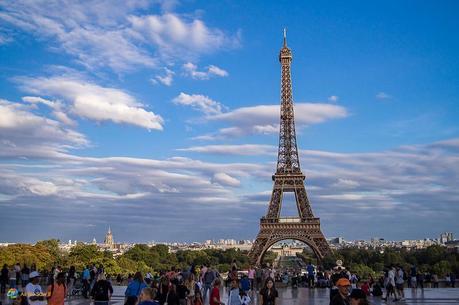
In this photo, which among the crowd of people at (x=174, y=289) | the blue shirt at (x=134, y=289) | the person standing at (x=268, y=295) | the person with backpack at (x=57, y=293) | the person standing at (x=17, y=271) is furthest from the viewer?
the person standing at (x=17, y=271)

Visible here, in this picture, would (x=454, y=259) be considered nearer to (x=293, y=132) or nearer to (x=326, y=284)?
(x=293, y=132)

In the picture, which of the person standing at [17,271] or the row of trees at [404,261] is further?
the row of trees at [404,261]

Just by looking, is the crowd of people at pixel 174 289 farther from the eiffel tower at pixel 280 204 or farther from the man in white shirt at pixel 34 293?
the eiffel tower at pixel 280 204

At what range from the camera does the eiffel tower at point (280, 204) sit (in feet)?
224

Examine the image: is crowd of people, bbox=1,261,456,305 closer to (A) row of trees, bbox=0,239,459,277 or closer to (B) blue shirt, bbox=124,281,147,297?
(B) blue shirt, bbox=124,281,147,297

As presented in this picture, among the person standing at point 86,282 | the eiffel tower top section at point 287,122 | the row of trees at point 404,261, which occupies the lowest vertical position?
the person standing at point 86,282

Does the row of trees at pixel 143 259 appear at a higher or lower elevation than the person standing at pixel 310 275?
higher

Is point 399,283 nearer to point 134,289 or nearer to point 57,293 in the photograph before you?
point 134,289

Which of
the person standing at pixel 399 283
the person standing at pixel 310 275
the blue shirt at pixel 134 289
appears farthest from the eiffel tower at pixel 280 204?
the blue shirt at pixel 134 289

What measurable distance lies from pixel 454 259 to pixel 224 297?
201 ft

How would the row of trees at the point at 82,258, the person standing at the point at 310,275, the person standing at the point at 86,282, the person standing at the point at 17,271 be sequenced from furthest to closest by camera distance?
the row of trees at the point at 82,258
the person standing at the point at 310,275
the person standing at the point at 17,271
the person standing at the point at 86,282

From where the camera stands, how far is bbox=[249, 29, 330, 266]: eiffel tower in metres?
68.2

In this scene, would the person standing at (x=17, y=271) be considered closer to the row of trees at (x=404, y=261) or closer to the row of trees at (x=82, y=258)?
the row of trees at (x=82, y=258)

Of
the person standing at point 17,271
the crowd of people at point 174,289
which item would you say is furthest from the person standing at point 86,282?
the person standing at point 17,271
